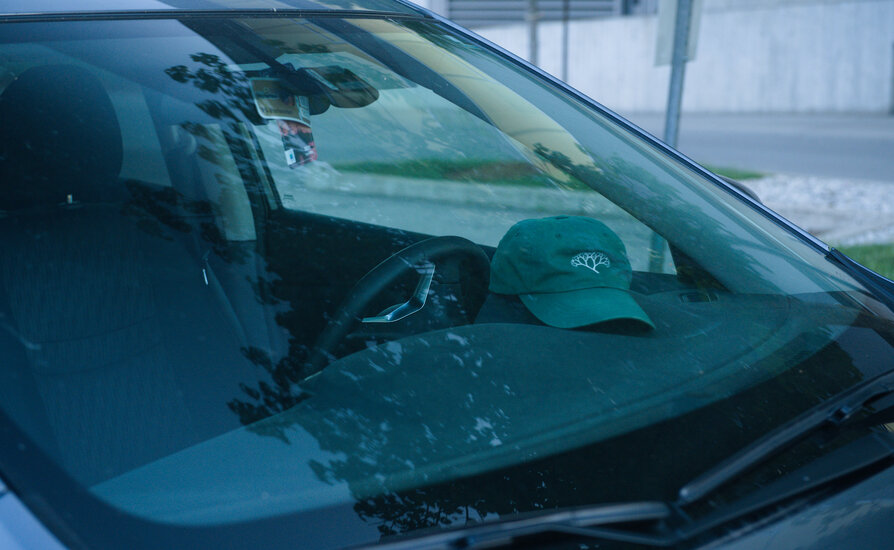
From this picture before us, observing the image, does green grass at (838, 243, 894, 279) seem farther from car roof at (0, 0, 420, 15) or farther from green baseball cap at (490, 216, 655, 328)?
car roof at (0, 0, 420, 15)

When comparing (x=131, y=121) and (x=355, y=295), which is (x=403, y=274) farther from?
(x=131, y=121)

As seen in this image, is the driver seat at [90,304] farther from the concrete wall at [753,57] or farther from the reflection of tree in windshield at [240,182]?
the concrete wall at [753,57]

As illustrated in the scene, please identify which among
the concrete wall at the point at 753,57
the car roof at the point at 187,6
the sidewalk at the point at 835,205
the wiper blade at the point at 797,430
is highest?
the car roof at the point at 187,6

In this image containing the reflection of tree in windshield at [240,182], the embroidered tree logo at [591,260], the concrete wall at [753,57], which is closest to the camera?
the reflection of tree in windshield at [240,182]

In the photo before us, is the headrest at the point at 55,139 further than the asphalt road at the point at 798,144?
No


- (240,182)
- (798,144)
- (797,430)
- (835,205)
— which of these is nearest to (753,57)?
(798,144)

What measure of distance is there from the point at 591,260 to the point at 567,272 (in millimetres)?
65

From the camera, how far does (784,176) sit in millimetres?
10398

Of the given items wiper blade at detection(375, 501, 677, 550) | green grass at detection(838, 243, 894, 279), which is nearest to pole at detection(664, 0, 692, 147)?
green grass at detection(838, 243, 894, 279)

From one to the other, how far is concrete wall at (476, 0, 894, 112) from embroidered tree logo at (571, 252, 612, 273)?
1960 centimetres

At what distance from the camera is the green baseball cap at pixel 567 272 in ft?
5.28

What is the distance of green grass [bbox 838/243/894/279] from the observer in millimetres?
5062

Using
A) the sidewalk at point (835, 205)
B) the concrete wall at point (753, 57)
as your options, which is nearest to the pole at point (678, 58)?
the sidewalk at point (835, 205)

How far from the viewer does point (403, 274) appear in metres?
1.72
